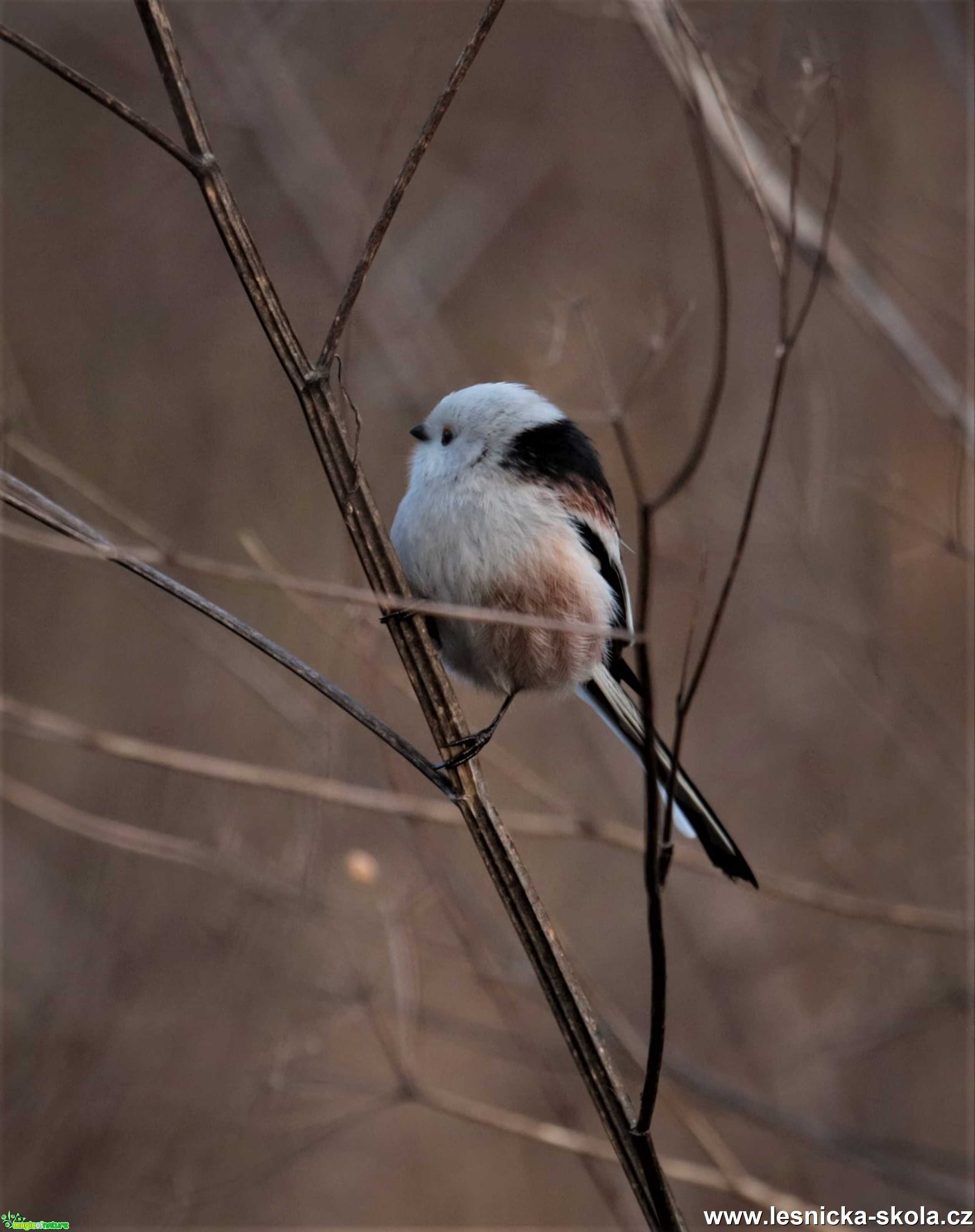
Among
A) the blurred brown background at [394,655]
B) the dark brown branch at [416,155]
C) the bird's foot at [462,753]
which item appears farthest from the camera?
the blurred brown background at [394,655]

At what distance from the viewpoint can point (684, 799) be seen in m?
2.06

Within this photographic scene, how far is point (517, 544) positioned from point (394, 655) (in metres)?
1.03

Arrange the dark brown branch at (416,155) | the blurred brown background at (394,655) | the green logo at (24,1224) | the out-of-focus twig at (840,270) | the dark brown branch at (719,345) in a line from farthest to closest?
the blurred brown background at (394,655)
the out-of-focus twig at (840,270)
the green logo at (24,1224)
the dark brown branch at (416,155)
the dark brown branch at (719,345)

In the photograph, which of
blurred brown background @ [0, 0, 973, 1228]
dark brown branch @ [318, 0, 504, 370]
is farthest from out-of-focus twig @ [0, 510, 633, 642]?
blurred brown background @ [0, 0, 973, 1228]

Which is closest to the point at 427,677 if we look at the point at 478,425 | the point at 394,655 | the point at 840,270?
the point at 478,425

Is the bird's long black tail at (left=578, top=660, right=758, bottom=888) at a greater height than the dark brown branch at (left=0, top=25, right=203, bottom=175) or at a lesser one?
lesser

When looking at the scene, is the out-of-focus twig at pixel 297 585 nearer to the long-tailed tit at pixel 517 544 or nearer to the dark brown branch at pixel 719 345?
the dark brown branch at pixel 719 345

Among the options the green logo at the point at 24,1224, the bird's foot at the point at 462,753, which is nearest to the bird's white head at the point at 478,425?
the bird's foot at the point at 462,753

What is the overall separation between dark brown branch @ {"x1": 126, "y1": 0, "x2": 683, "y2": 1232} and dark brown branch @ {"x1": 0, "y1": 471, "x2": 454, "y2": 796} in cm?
8

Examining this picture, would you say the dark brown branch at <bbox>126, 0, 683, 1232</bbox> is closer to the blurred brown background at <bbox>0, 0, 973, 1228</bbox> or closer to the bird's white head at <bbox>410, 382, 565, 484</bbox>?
the bird's white head at <bbox>410, 382, 565, 484</bbox>

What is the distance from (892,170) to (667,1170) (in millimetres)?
3599

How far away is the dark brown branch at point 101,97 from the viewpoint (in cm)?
122

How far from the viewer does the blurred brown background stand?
348cm

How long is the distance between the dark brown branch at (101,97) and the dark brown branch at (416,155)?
239mm
